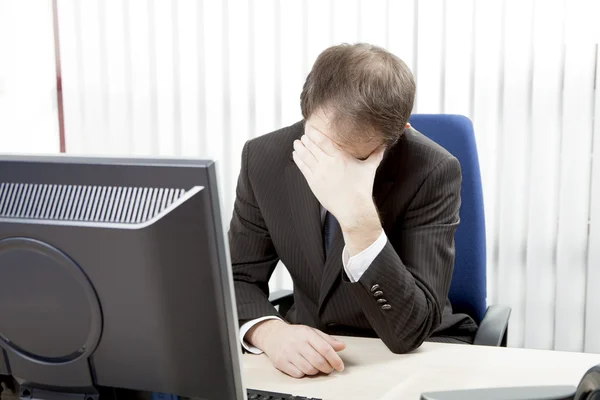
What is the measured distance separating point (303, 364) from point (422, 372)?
207 millimetres

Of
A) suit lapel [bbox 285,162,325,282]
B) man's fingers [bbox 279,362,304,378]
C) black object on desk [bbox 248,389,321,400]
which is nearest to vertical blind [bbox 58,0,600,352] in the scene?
suit lapel [bbox 285,162,325,282]

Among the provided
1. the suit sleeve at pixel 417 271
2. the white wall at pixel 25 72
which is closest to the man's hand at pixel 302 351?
the suit sleeve at pixel 417 271

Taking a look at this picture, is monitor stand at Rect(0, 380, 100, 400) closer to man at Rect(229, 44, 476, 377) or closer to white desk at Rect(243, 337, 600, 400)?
white desk at Rect(243, 337, 600, 400)

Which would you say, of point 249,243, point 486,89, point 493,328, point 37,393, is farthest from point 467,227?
point 37,393

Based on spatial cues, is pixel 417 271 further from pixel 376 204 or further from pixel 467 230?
pixel 467 230

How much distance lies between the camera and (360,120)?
4.40 feet

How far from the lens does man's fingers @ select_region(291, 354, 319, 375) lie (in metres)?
1.21

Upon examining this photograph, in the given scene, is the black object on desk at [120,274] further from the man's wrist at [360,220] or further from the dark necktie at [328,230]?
the dark necktie at [328,230]

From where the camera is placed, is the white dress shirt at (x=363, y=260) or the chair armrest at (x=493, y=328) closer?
the white dress shirt at (x=363, y=260)

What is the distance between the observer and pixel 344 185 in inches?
52.7

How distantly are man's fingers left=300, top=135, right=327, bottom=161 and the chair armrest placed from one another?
21.0 inches

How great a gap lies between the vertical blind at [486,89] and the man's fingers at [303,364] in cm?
120

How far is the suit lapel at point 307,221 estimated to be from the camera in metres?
1.56

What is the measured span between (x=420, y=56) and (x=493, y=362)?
164cm
